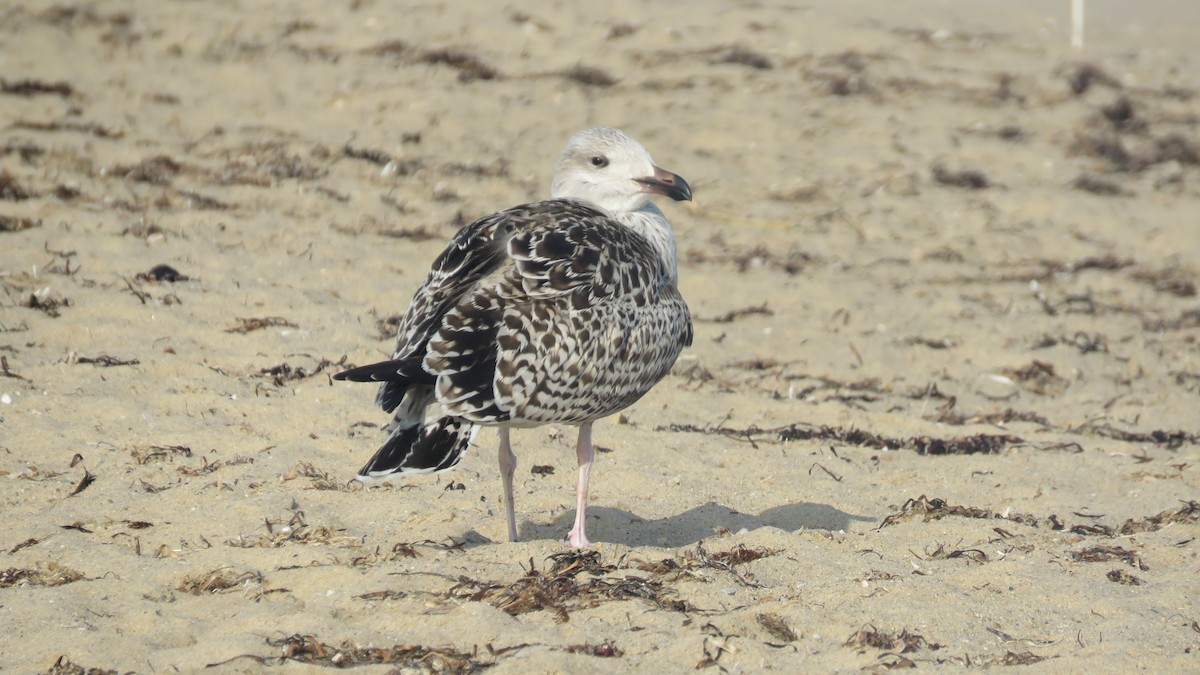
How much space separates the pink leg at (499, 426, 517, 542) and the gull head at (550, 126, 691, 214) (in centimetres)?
121

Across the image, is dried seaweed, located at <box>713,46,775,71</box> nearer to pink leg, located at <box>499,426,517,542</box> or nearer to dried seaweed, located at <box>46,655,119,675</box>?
pink leg, located at <box>499,426,517,542</box>

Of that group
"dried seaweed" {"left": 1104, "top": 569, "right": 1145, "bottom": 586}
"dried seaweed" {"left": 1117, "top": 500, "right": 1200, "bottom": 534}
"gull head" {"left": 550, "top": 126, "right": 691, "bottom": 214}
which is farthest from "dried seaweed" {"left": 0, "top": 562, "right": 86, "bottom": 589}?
"dried seaweed" {"left": 1117, "top": 500, "right": 1200, "bottom": 534}

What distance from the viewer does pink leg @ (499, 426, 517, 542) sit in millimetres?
5066

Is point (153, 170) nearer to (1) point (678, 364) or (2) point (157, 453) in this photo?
(1) point (678, 364)

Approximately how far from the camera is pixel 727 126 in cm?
1206

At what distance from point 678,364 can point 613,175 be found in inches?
85.9

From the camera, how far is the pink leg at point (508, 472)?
5066 millimetres

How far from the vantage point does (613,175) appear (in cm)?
590

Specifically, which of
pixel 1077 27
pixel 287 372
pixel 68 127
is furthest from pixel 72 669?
pixel 1077 27

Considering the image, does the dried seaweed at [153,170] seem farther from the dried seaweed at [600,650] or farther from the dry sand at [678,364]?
the dried seaweed at [600,650]

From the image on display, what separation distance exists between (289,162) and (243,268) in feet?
6.98

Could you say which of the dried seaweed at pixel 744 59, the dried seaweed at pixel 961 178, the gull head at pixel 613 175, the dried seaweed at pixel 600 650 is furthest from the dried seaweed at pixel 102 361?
the dried seaweed at pixel 744 59

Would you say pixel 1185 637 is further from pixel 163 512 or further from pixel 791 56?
pixel 791 56

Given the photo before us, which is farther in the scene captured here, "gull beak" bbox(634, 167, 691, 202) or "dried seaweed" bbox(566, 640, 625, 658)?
"gull beak" bbox(634, 167, 691, 202)
